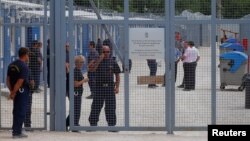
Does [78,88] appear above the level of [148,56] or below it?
below

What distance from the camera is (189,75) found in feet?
48.3

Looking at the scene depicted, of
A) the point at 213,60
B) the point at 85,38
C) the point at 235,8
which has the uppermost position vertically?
the point at 235,8

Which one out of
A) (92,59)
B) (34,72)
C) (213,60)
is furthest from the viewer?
(34,72)

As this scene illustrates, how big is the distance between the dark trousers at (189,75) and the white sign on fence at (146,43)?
51cm

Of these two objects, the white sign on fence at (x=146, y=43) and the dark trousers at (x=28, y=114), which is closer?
the white sign on fence at (x=146, y=43)

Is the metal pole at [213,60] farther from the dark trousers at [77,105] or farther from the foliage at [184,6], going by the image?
the dark trousers at [77,105]

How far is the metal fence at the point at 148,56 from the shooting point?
14680mm

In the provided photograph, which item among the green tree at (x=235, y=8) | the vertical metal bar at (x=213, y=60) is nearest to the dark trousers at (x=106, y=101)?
the vertical metal bar at (x=213, y=60)

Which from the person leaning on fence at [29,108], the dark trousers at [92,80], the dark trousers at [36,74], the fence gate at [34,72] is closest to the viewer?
the person leaning on fence at [29,108]

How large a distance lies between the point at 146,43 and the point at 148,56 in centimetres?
25

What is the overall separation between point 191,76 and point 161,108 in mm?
845

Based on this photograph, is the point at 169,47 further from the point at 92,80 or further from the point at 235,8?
the point at 92,80

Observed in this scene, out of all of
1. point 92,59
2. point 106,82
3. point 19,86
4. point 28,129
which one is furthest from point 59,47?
point 28,129

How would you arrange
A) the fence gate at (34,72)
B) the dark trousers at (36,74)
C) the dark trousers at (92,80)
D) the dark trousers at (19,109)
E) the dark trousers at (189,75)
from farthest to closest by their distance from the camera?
1. the dark trousers at (36,74)
2. the fence gate at (34,72)
3. the dark trousers at (92,80)
4. the dark trousers at (189,75)
5. the dark trousers at (19,109)
